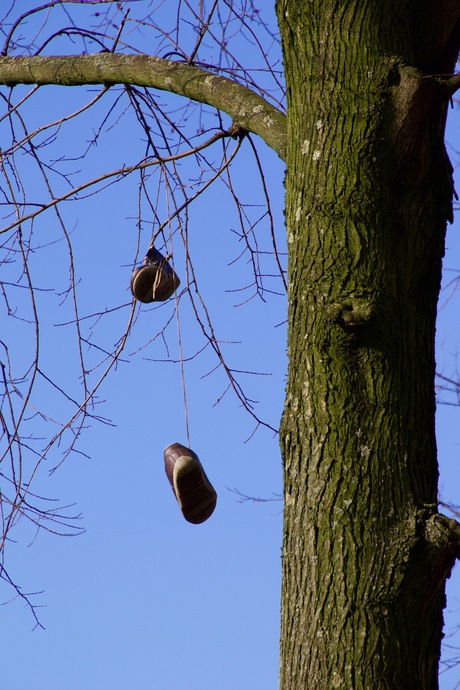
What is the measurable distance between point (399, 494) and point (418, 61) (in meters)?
1.15

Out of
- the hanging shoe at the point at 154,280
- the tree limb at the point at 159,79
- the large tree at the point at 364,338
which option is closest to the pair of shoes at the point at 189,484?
the large tree at the point at 364,338

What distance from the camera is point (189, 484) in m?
2.28

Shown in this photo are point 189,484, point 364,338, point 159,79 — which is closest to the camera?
point 364,338

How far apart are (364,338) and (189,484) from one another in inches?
25.0

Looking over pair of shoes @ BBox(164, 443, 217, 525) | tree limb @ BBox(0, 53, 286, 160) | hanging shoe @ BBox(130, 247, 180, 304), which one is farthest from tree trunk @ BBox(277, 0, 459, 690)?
hanging shoe @ BBox(130, 247, 180, 304)

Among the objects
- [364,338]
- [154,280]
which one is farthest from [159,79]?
[364,338]

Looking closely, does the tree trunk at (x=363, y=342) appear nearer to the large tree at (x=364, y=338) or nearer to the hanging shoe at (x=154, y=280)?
the large tree at (x=364, y=338)

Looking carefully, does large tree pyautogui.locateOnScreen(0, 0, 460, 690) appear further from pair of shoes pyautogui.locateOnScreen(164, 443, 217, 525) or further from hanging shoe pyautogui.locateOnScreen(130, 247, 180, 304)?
hanging shoe pyautogui.locateOnScreen(130, 247, 180, 304)

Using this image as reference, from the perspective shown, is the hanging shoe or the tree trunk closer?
the tree trunk

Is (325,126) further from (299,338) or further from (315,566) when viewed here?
(315,566)

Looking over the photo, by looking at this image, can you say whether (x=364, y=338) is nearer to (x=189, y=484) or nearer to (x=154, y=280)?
(x=189, y=484)

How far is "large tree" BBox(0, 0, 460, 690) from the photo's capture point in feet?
6.23

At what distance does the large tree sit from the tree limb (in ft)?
0.49

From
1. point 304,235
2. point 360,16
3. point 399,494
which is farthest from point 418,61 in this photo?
point 399,494
